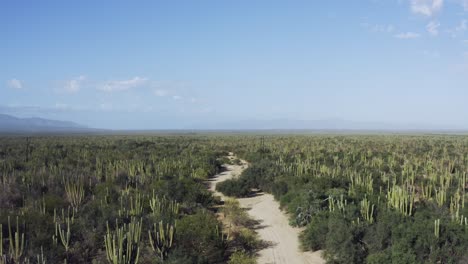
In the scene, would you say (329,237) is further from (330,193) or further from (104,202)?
(104,202)

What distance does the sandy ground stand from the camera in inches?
416

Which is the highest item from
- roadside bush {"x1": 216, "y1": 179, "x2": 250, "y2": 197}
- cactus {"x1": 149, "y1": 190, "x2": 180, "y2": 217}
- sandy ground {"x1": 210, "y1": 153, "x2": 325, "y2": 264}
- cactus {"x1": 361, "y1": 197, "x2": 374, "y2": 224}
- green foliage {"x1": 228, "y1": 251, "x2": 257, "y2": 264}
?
cactus {"x1": 361, "y1": 197, "x2": 374, "y2": 224}

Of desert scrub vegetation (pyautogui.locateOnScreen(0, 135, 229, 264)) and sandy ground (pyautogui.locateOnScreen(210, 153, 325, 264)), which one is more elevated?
desert scrub vegetation (pyautogui.locateOnScreen(0, 135, 229, 264))

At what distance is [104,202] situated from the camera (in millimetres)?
14102

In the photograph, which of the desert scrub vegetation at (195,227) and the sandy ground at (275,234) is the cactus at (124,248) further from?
the sandy ground at (275,234)

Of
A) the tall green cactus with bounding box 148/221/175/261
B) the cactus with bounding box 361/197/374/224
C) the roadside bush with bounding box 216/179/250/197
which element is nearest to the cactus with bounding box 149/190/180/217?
the tall green cactus with bounding box 148/221/175/261

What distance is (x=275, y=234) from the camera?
12.8 meters

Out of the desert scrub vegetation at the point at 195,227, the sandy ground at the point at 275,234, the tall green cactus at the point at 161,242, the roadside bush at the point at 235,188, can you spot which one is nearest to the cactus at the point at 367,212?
the desert scrub vegetation at the point at 195,227

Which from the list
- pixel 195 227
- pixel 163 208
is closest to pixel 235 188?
pixel 163 208

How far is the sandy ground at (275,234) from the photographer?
10562 millimetres

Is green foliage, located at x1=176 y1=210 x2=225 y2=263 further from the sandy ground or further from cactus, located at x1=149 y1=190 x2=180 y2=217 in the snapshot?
cactus, located at x1=149 y1=190 x2=180 y2=217

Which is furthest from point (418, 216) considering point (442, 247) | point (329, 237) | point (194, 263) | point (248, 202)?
point (248, 202)

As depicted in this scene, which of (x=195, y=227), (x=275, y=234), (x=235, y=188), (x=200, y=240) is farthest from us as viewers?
(x=235, y=188)

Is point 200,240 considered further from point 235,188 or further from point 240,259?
point 235,188
